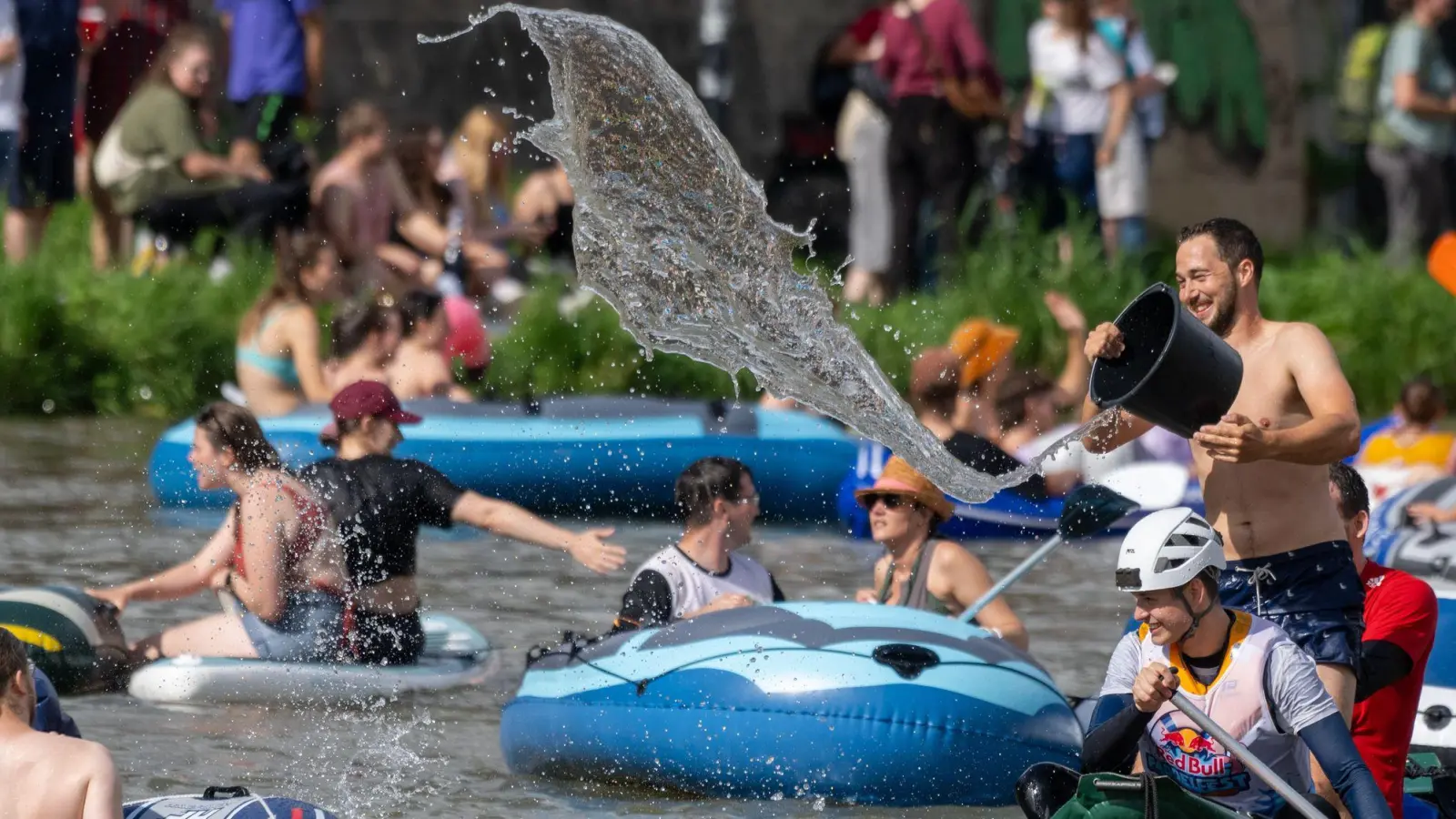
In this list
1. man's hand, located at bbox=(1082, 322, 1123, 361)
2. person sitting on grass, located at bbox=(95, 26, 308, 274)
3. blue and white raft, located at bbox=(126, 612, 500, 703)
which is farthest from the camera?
person sitting on grass, located at bbox=(95, 26, 308, 274)

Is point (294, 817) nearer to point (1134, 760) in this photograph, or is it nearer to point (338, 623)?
point (1134, 760)

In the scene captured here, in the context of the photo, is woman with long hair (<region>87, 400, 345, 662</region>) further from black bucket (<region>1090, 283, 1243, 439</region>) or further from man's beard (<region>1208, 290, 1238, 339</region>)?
man's beard (<region>1208, 290, 1238, 339</region>)

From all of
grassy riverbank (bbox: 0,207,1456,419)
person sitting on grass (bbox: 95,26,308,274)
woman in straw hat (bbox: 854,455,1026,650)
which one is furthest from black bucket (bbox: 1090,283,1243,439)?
person sitting on grass (bbox: 95,26,308,274)

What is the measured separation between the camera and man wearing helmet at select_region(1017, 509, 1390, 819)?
512 cm

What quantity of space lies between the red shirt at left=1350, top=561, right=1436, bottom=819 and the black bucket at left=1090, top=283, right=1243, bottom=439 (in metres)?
0.69

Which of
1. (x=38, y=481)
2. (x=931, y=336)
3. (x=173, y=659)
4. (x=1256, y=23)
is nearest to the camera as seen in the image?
(x=173, y=659)

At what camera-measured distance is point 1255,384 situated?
5.88 metres

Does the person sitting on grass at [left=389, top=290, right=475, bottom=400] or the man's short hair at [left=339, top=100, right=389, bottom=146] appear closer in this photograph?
the person sitting on grass at [left=389, top=290, right=475, bottom=400]

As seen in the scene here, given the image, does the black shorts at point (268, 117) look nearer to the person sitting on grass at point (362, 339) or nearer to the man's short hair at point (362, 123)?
the man's short hair at point (362, 123)

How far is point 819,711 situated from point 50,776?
2.45m

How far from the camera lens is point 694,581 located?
294 inches

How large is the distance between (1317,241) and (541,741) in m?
11.3

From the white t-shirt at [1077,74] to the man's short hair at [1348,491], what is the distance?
317 inches

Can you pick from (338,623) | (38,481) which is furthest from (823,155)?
(338,623)
